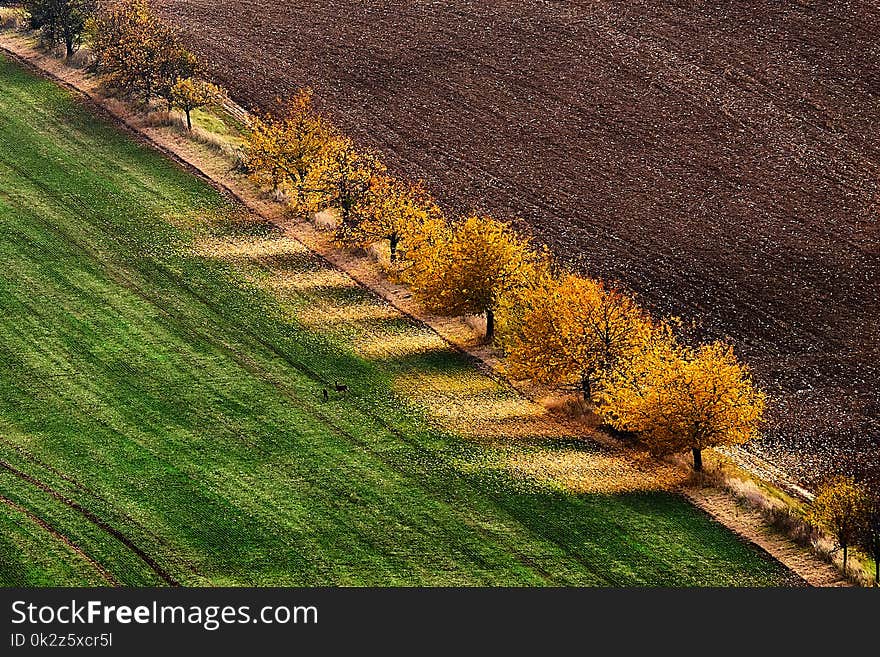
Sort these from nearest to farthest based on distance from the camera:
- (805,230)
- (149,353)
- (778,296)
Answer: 1. (149,353)
2. (778,296)
3. (805,230)

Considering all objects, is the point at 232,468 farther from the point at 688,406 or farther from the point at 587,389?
the point at 688,406

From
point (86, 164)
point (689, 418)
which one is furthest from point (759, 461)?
point (86, 164)

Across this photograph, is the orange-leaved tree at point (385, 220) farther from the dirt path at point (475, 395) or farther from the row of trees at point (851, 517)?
the row of trees at point (851, 517)

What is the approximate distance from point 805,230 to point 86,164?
46.4 metres

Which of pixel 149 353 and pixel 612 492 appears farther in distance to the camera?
pixel 149 353

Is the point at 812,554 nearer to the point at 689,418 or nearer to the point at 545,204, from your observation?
the point at 689,418

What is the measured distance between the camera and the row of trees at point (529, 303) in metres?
74.6

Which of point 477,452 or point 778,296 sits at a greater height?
point 778,296

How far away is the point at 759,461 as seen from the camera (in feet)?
255

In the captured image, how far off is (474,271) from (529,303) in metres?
5.11

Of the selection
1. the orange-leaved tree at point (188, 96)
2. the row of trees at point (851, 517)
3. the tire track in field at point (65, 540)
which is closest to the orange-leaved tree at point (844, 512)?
the row of trees at point (851, 517)

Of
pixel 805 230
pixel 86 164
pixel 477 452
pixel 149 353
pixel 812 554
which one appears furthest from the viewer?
pixel 86 164

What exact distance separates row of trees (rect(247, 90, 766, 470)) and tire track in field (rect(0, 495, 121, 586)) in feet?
79.1

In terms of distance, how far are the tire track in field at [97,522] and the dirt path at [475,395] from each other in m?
17.6
